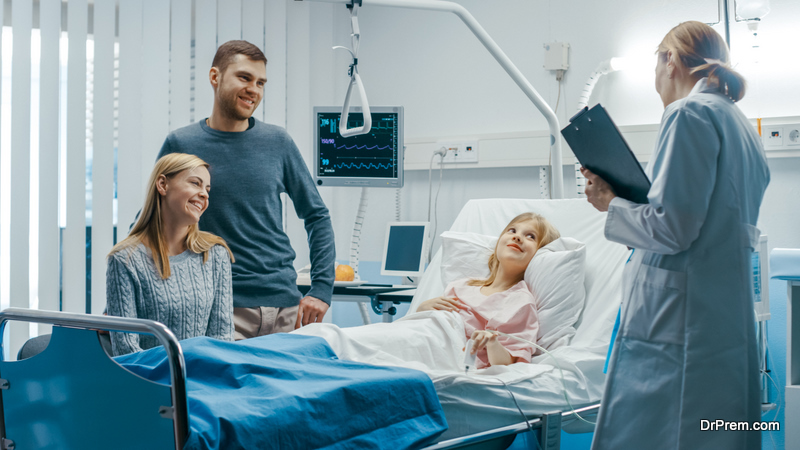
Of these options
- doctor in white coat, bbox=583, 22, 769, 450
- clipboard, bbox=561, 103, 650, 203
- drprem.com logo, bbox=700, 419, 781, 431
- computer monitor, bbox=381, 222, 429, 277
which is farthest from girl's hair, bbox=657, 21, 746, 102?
computer monitor, bbox=381, 222, 429, 277

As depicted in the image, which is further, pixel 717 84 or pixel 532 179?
pixel 532 179

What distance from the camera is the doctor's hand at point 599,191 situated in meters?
1.53

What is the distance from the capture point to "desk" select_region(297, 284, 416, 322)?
2645mm

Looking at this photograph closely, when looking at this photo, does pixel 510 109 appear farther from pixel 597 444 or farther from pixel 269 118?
pixel 597 444

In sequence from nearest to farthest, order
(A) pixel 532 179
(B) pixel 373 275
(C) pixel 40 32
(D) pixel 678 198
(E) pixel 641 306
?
(D) pixel 678 198 < (E) pixel 641 306 < (C) pixel 40 32 < (A) pixel 532 179 < (B) pixel 373 275

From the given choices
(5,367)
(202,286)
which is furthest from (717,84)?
(5,367)

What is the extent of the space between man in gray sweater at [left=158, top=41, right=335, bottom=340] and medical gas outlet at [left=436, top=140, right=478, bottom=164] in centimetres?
137

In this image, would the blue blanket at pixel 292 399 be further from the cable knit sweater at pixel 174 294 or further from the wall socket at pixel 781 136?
the wall socket at pixel 781 136

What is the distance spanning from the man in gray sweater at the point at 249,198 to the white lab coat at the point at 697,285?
41.7 inches

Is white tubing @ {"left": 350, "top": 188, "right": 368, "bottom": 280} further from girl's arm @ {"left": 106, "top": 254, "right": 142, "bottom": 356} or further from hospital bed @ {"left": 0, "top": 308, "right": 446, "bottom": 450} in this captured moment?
hospital bed @ {"left": 0, "top": 308, "right": 446, "bottom": 450}

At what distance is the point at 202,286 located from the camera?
1.78 m

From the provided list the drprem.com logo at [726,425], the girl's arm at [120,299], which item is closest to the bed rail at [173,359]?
the girl's arm at [120,299]

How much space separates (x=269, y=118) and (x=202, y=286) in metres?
1.89

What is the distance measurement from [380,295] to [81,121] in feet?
5.13
